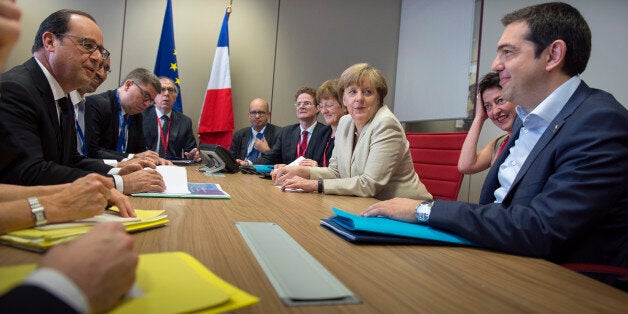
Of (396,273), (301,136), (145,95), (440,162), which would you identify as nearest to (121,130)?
(145,95)

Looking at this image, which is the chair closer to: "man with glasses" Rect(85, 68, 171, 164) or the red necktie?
the red necktie

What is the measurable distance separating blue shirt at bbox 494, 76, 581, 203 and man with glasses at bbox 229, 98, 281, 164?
357 centimetres

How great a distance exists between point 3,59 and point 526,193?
1248 millimetres

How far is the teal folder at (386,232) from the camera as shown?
39.4 inches

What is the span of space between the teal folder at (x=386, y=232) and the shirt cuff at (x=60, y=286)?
629 millimetres

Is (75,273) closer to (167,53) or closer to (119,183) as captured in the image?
(119,183)

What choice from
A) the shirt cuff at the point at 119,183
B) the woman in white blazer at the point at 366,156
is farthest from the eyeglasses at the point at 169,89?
the shirt cuff at the point at 119,183

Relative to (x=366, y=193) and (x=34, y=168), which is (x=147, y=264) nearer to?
(x=34, y=168)

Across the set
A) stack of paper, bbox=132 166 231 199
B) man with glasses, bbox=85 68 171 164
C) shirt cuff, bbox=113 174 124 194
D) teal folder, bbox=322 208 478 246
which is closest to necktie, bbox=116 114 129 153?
man with glasses, bbox=85 68 171 164

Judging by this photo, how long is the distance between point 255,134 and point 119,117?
1753mm

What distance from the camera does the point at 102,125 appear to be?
142 inches

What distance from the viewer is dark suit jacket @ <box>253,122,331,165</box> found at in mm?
3924

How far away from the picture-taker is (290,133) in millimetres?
4352

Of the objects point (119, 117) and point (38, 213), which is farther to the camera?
point (119, 117)
